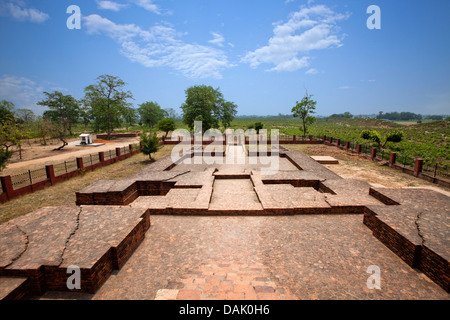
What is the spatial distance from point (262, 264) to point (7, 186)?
11.2 metres

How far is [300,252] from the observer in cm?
445

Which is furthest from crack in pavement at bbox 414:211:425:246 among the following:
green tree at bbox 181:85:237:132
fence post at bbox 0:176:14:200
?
green tree at bbox 181:85:237:132

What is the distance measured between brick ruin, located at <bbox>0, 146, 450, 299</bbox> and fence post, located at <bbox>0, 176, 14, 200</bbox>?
4.16 meters

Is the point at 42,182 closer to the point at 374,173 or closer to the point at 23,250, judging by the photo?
the point at 23,250

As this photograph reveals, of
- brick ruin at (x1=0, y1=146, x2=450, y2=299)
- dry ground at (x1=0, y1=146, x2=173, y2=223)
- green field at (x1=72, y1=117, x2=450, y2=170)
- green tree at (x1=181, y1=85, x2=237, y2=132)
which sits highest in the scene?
green tree at (x1=181, y1=85, x2=237, y2=132)

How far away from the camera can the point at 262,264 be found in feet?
13.5

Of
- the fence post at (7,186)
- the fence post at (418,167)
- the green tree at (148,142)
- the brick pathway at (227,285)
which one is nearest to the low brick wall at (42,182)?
the fence post at (7,186)

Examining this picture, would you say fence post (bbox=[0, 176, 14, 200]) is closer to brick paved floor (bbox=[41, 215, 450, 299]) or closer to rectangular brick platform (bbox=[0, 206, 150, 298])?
rectangular brick platform (bbox=[0, 206, 150, 298])

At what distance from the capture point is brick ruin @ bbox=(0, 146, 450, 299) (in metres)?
3.38

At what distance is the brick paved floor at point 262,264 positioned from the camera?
329cm

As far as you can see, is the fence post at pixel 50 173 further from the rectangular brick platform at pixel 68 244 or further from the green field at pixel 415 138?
the green field at pixel 415 138

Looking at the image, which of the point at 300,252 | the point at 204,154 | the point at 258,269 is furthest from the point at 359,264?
the point at 204,154

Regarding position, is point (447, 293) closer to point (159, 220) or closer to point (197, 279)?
point (197, 279)
